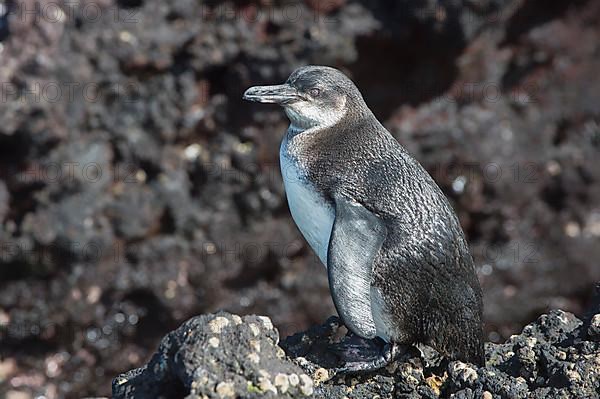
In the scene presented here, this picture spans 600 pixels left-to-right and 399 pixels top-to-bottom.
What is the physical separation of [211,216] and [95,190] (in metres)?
0.79

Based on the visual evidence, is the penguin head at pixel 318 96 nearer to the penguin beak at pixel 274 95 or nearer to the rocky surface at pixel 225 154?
the penguin beak at pixel 274 95

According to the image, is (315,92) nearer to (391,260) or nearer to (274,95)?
(274,95)

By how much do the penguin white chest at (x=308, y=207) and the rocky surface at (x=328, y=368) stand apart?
325mm

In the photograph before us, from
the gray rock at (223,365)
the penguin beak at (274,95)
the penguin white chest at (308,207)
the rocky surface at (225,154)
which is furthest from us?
the rocky surface at (225,154)

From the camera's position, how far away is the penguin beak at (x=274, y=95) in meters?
3.62

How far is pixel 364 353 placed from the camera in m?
3.36

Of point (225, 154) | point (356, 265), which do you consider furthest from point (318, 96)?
point (225, 154)

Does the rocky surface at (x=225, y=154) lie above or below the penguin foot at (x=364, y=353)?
above

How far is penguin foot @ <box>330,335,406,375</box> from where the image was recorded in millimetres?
3209

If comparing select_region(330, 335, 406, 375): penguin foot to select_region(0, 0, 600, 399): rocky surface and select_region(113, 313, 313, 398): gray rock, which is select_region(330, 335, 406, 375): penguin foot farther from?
select_region(0, 0, 600, 399): rocky surface

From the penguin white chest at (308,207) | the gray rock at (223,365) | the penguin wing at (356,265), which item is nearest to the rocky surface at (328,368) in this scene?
the gray rock at (223,365)

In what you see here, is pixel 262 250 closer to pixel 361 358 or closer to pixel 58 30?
pixel 58 30

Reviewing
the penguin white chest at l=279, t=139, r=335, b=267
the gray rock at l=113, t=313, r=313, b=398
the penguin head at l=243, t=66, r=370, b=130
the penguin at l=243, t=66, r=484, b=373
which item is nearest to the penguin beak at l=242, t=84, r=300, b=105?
the penguin head at l=243, t=66, r=370, b=130

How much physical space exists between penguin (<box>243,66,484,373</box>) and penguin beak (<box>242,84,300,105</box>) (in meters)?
0.35
